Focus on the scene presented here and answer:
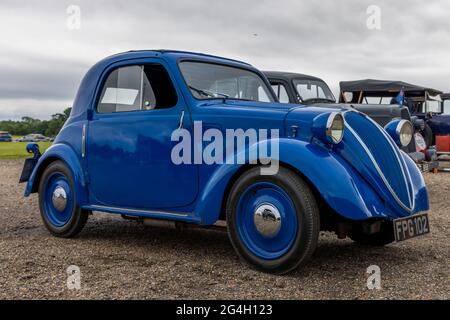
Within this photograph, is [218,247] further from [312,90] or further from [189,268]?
[312,90]

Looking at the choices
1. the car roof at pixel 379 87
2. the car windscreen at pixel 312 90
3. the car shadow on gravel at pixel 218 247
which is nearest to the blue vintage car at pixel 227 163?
the car shadow on gravel at pixel 218 247

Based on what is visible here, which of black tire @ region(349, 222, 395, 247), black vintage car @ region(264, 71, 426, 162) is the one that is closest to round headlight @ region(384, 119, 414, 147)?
black tire @ region(349, 222, 395, 247)

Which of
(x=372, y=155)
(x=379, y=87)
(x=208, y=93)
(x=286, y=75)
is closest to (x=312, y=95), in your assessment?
(x=286, y=75)

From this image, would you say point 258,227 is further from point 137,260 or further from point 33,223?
point 33,223

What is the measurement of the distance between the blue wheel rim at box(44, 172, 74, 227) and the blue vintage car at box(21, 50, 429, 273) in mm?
15

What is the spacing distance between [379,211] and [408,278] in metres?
0.59

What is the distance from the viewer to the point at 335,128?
394cm

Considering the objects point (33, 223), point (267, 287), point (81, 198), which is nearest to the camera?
point (267, 287)

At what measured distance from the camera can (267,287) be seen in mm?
3656

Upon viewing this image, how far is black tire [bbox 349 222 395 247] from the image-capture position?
4.93 metres

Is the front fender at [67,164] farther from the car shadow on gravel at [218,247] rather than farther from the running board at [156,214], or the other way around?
the car shadow on gravel at [218,247]

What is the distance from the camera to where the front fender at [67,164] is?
5.26 m

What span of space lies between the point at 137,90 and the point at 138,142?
571mm
